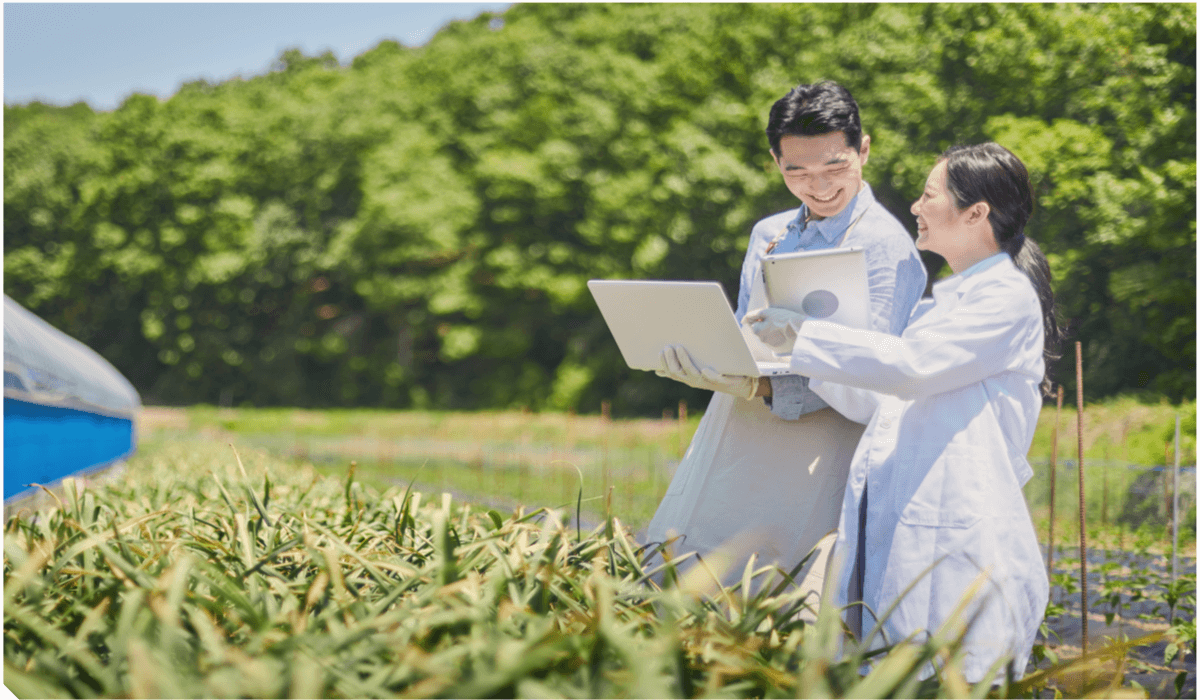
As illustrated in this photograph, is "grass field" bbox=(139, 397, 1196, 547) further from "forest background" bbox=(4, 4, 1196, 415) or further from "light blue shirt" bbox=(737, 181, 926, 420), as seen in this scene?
"forest background" bbox=(4, 4, 1196, 415)

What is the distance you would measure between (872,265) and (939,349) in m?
0.42

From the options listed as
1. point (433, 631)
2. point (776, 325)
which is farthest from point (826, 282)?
point (433, 631)

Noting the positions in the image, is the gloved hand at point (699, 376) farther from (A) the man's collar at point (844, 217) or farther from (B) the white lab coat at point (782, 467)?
(A) the man's collar at point (844, 217)

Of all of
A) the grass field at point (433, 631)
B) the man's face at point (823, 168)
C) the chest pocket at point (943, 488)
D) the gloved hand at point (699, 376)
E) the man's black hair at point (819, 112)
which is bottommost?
the grass field at point (433, 631)

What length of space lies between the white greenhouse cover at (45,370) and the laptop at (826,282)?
5113 mm

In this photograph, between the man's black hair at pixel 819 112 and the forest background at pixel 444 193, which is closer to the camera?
the man's black hair at pixel 819 112

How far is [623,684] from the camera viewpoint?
992 mm

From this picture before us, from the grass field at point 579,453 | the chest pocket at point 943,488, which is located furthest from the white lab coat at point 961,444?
the grass field at point 579,453

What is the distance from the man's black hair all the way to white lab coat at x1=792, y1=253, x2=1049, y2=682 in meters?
0.42

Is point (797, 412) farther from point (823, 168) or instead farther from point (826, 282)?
point (823, 168)

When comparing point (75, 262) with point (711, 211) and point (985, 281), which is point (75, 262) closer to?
point (711, 211)

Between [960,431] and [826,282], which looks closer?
[960,431]

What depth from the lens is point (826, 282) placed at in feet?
5.32

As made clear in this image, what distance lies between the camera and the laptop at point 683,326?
1.53 meters
